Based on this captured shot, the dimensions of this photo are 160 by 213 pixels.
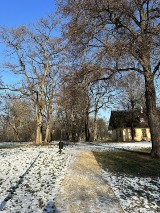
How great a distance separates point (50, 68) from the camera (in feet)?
117

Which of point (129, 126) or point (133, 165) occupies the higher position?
point (129, 126)

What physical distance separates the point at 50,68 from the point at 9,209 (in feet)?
90.7

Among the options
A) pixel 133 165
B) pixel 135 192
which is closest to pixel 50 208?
pixel 135 192

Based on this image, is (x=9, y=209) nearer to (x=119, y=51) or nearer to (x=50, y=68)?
(x=119, y=51)

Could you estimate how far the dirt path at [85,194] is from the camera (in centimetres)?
958

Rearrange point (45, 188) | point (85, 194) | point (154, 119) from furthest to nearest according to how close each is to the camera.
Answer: point (154, 119)
point (45, 188)
point (85, 194)

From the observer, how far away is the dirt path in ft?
31.4

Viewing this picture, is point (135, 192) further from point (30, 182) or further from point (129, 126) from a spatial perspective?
point (129, 126)

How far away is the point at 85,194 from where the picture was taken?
11.2 m

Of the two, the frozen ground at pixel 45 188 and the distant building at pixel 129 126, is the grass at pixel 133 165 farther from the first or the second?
the distant building at pixel 129 126

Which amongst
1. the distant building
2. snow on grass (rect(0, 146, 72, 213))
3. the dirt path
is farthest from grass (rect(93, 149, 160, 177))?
the distant building

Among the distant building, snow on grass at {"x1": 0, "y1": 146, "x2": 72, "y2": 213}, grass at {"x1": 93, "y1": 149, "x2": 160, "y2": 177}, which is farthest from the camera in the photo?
the distant building

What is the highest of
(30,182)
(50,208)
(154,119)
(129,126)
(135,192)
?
(129,126)

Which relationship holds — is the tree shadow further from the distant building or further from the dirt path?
the distant building
